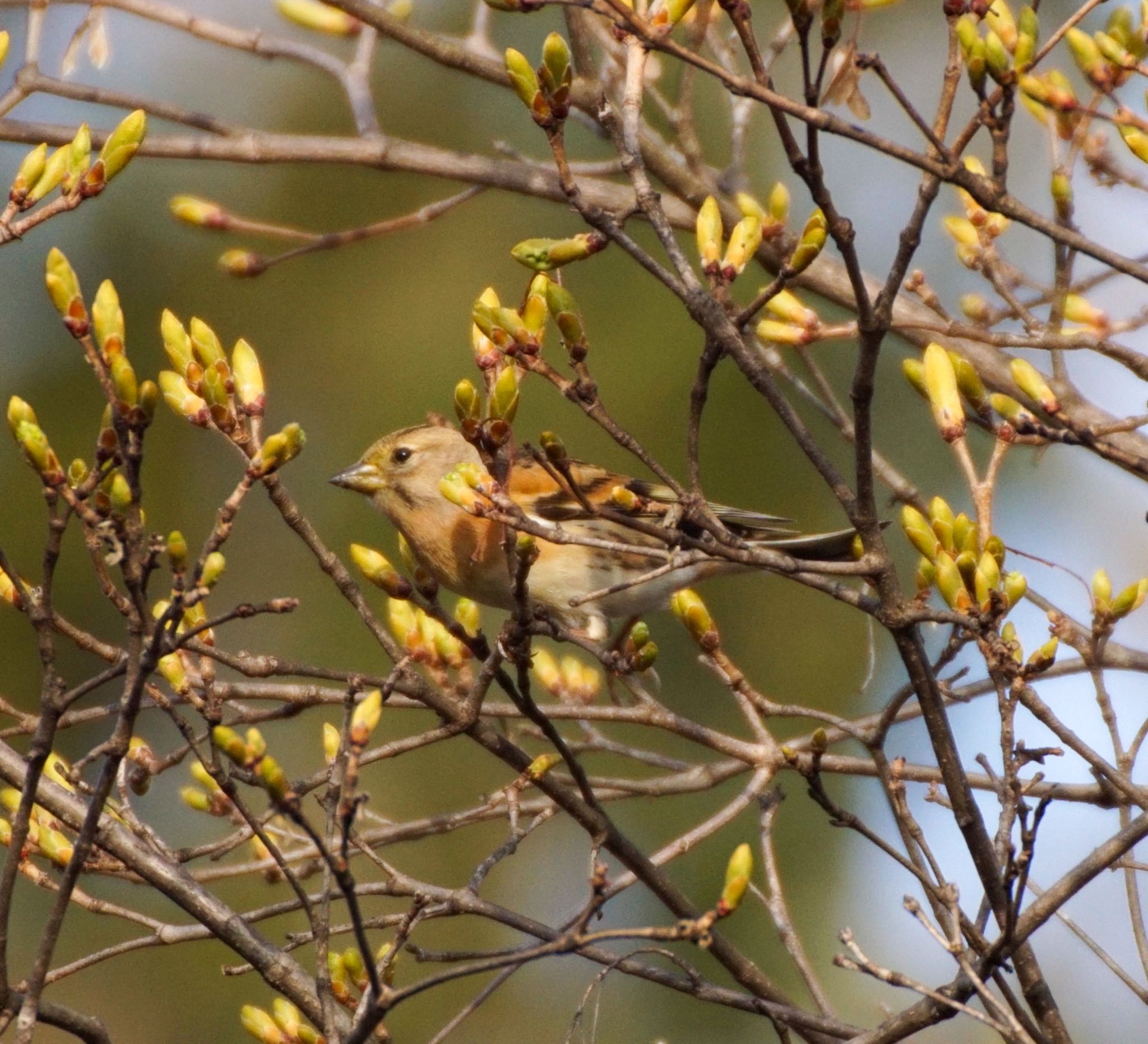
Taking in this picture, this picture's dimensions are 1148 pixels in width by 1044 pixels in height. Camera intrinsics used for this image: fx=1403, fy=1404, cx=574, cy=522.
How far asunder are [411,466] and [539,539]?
0.74m

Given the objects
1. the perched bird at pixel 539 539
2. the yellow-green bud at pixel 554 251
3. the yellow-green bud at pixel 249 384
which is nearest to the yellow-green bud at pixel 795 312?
the yellow-green bud at pixel 554 251

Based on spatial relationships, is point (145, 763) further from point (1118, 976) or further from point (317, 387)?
point (317, 387)

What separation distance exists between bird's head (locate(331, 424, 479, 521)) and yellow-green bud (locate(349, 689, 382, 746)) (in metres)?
2.22

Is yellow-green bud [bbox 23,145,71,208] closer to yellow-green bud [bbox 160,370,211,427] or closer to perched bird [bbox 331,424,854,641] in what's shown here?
yellow-green bud [bbox 160,370,211,427]

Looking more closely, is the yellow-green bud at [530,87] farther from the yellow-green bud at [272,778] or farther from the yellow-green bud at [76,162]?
the yellow-green bud at [272,778]

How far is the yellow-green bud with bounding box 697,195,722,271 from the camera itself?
2.19 m

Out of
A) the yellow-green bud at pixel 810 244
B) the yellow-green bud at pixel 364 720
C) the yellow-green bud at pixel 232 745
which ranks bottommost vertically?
the yellow-green bud at pixel 232 745

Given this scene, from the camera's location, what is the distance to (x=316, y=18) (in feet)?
12.5

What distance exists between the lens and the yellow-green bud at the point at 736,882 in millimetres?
2090

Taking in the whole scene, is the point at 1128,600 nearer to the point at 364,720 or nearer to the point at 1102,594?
the point at 1102,594

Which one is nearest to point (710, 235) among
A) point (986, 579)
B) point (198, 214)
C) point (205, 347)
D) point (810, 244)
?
point (810, 244)

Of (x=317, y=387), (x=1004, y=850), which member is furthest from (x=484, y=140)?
(x=1004, y=850)

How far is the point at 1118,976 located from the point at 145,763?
1.87 m

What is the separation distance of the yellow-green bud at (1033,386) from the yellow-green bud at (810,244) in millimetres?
389
